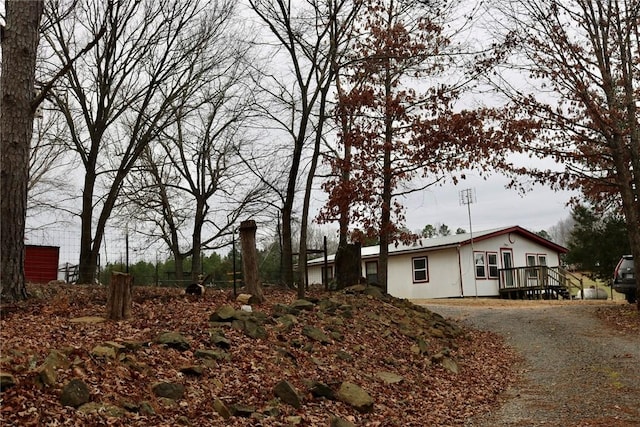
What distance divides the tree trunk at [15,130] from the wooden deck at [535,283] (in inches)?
881

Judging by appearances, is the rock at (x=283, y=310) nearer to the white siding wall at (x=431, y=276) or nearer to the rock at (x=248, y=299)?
the rock at (x=248, y=299)

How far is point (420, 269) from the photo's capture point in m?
28.2

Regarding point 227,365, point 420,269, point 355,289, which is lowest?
point 227,365

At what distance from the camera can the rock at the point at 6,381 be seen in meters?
4.54

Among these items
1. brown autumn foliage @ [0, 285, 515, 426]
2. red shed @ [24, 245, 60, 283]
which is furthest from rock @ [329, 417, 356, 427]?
red shed @ [24, 245, 60, 283]

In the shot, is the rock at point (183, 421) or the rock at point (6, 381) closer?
the rock at point (6, 381)

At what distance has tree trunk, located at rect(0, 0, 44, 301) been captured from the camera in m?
8.02

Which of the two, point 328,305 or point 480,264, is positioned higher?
point 480,264

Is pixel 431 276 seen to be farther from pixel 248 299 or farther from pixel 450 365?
pixel 248 299

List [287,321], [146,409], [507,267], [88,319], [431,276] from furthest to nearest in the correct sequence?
[507,267], [431,276], [287,321], [88,319], [146,409]

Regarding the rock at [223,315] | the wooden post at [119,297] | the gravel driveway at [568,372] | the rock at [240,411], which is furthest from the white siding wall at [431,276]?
the rock at [240,411]

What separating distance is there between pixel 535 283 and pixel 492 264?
2.05 metres

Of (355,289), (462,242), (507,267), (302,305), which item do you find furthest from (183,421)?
(507,267)

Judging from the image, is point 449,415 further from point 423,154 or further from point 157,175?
point 157,175
